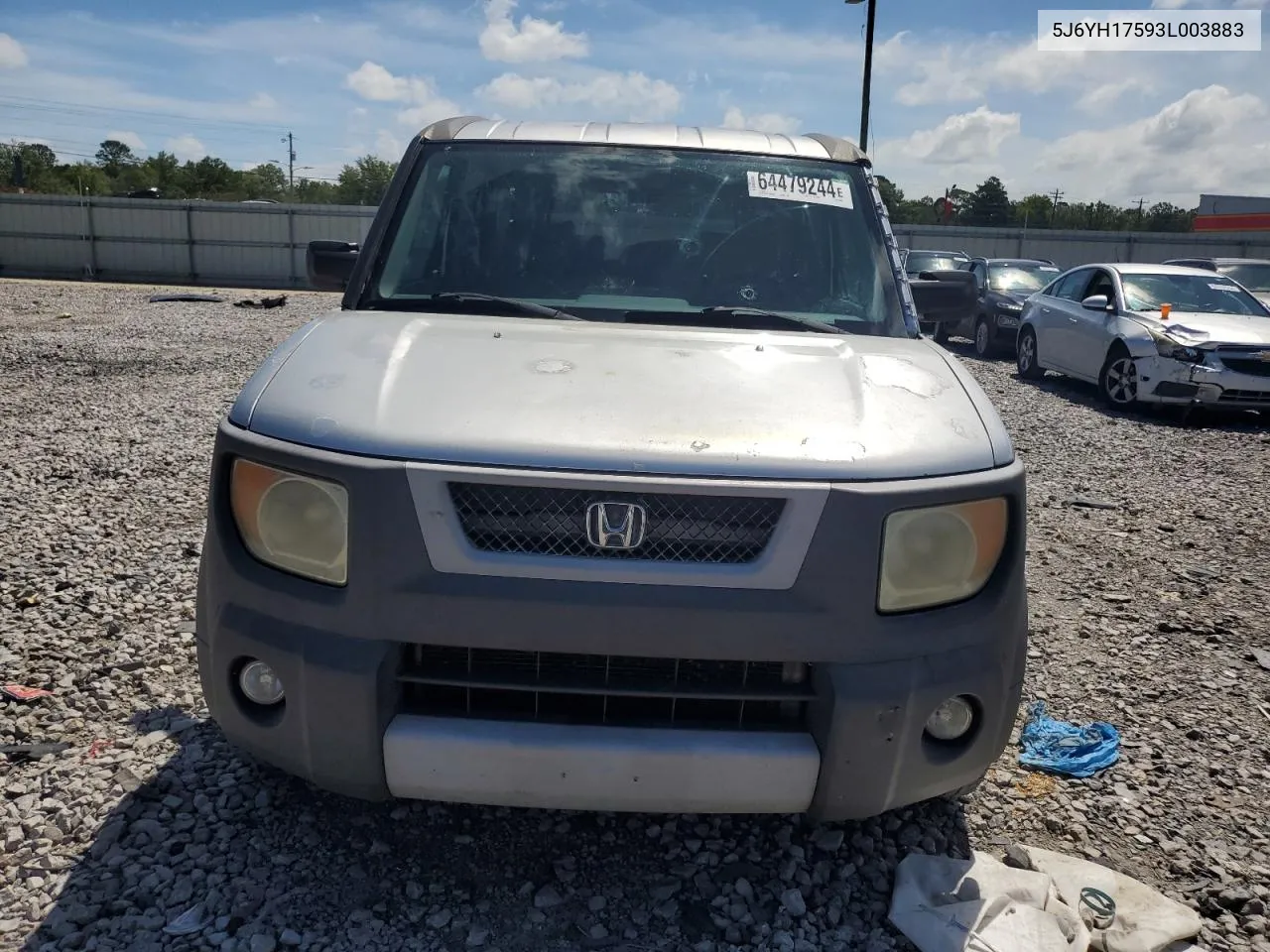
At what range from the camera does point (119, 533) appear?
5219mm

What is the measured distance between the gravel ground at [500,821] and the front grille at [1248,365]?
201 inches

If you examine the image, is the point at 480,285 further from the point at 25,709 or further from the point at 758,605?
the point at 25,709

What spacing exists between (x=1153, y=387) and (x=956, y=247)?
2034 cm

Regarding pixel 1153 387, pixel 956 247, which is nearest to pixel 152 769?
pixel 1153 387

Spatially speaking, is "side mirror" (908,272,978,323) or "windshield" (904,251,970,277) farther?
"windshield" (904,251,970,277)

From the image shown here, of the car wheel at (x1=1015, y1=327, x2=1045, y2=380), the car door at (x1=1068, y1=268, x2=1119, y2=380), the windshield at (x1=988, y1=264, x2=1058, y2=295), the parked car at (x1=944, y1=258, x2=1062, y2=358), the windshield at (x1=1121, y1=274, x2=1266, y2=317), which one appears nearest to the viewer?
the windshield at (x1=1121, y1=274, x2=1266, y2=317)

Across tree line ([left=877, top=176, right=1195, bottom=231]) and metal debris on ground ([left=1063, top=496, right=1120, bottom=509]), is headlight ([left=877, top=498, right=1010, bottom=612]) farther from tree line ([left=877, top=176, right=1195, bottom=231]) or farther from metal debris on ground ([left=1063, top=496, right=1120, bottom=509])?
tree line ([left=877, top=176, right=1195, bottom=231])

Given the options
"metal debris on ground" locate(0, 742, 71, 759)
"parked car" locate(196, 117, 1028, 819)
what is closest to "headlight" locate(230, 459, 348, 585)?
"parked car" locate(196, 117, 1028, 819)

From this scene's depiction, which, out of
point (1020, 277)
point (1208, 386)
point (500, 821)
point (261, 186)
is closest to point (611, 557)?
point (500, 821)

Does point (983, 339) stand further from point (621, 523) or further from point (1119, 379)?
point (621, 523)

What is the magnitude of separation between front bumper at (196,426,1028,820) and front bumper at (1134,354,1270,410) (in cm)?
894

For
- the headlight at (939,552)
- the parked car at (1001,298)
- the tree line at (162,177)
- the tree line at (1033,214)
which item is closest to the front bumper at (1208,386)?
the parked car at (1001,298)

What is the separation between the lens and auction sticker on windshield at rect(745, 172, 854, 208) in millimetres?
3506

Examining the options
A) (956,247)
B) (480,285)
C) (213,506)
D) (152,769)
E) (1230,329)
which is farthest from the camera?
(956,247)
